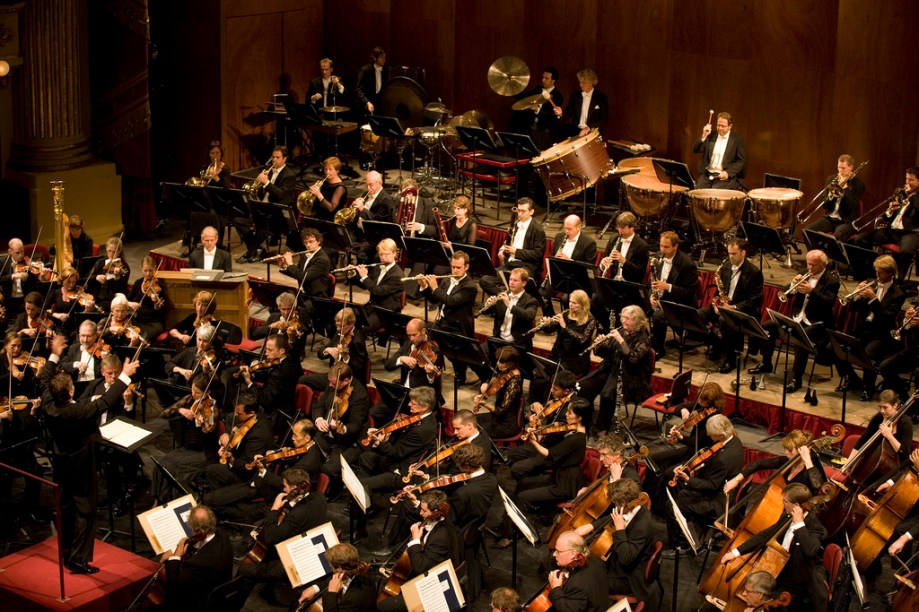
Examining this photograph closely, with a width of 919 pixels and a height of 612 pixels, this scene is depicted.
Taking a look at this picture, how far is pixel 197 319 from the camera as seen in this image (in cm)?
1131

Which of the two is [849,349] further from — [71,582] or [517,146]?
[71,582]

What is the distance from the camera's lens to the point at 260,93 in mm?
17016

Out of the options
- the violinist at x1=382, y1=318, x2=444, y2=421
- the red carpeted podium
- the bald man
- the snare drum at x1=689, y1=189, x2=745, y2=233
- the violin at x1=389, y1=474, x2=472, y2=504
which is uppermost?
the snare drum at x1=689, y1=189, x2=745, y2=233

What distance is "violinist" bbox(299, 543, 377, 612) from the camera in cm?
763

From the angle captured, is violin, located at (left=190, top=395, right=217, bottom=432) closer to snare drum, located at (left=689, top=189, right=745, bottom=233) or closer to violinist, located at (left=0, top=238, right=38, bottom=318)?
violinist, located at (left=0, top=238, right=38, bottom=318)

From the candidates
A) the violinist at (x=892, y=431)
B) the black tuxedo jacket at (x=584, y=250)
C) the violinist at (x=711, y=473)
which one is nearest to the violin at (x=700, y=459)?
the violinist at (x=711, y=473)

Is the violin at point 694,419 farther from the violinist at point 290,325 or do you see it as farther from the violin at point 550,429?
the violinist at point 290,325

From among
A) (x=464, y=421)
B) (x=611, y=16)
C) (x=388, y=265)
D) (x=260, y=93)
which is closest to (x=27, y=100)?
(x=260, y=93)

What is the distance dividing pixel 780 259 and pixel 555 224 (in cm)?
253

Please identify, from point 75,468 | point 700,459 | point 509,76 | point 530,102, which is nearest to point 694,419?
point 700,459

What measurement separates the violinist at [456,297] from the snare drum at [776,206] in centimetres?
318

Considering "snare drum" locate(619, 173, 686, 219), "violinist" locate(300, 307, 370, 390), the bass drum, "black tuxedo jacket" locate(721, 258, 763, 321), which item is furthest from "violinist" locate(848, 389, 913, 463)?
the bass drum

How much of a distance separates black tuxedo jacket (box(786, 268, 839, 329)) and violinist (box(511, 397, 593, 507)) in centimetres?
254

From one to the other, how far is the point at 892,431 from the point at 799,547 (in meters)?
1.61
